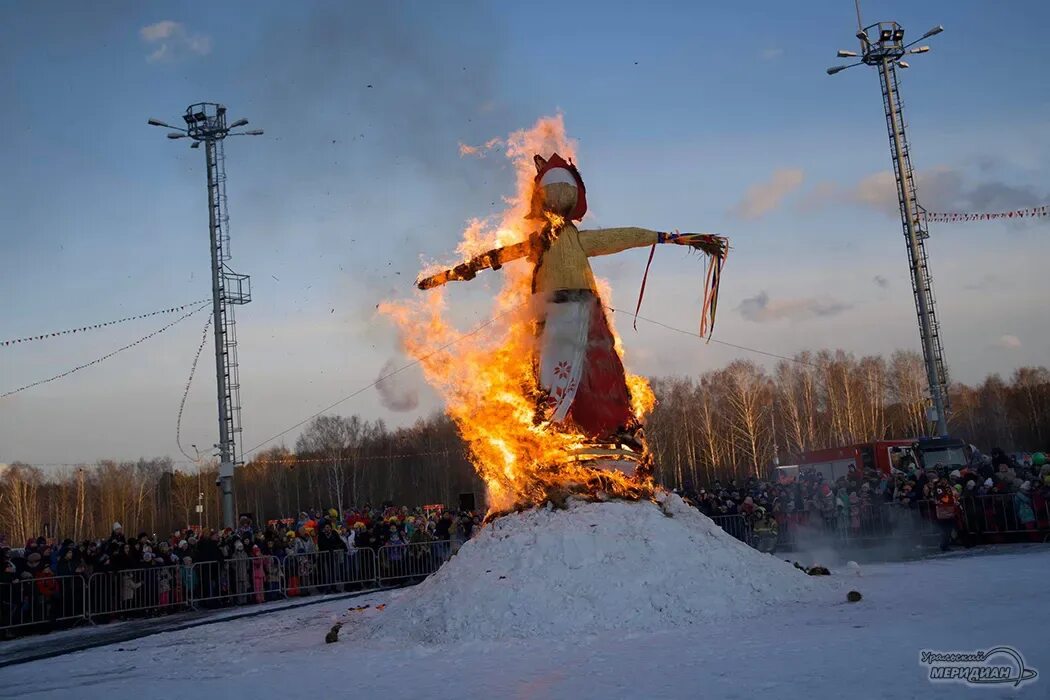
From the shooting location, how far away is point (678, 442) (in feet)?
237

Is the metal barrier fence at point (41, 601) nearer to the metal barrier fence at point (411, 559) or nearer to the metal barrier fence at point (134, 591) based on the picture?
the metal barrier fence at point (134, 591)

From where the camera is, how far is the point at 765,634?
10.4 metres

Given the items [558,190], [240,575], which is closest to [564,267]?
[558,190]

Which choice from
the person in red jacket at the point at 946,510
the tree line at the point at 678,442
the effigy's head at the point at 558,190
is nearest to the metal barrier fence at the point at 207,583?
the effigy's head at the point at 558,190

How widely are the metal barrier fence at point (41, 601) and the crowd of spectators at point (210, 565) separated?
0.02 meters

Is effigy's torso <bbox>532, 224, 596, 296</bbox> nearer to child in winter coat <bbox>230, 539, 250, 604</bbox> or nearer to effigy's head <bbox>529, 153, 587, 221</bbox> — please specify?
effigy's head <bbox>529, 153, 587, 221</bbox>

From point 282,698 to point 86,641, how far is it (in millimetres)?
8234

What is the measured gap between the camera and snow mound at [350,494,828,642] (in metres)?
11.8

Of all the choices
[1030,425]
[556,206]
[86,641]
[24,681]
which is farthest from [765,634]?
[1030,425]

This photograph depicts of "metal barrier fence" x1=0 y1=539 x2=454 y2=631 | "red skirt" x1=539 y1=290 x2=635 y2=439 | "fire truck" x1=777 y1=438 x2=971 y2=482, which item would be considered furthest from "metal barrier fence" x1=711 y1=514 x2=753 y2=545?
"red skirt" x1=539 y1=290 x2=635 y2=439

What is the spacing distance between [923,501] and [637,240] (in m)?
12.5

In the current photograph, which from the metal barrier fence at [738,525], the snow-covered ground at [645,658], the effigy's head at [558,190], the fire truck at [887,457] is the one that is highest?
the effigy's head at [558,190]

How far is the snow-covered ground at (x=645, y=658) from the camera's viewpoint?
797cm

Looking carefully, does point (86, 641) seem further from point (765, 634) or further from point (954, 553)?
point (954, 553)
